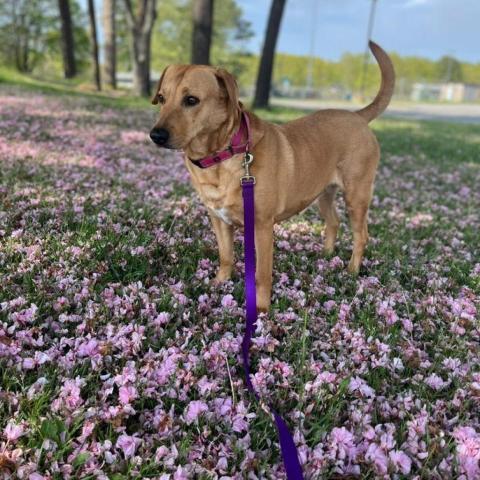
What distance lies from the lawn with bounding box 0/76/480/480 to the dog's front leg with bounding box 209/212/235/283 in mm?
175

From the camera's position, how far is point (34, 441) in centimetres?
251

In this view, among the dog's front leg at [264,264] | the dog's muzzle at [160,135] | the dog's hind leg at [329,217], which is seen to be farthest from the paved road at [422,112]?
the dog's muzzle at [160,135]

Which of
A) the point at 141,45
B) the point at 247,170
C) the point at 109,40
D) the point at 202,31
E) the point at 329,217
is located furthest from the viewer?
the point at 109,40

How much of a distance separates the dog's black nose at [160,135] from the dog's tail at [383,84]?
105 inches

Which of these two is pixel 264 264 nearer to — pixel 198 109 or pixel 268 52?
pixel 198 109

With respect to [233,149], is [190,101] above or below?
above

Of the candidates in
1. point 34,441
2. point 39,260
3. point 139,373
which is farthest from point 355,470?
point 39,260

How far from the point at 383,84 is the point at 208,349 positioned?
3609mm

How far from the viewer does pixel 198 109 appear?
3838 mm

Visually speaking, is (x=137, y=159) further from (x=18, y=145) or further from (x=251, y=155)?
(x=251, y=155)

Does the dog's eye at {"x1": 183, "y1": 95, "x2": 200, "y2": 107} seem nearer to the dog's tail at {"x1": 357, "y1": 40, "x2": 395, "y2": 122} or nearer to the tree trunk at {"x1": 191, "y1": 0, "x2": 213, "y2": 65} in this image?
the dog's tail at {"x1": 357, "y1": 40, "x2": 395, "y2": 122}

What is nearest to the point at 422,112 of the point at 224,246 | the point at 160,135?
the point at 224,246

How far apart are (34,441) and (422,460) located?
196 centimetres

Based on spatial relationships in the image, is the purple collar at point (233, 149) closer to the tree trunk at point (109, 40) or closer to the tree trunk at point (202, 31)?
the tree trunk at point (202, 31)
